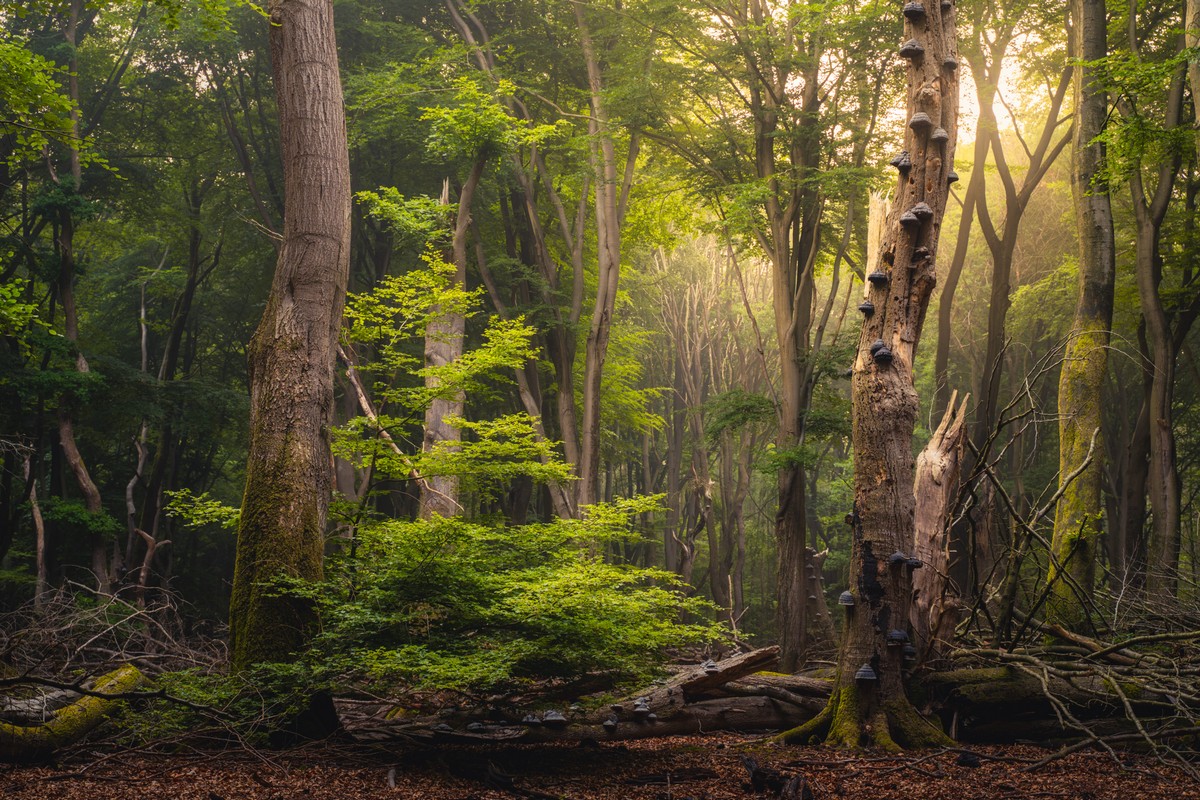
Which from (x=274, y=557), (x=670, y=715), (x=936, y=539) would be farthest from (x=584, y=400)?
(x=274, y=557)

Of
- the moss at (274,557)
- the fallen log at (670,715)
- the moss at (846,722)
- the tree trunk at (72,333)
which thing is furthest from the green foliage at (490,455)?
the tree trunk at (72,333)

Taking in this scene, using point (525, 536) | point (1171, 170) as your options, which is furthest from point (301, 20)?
point (1171, 170)

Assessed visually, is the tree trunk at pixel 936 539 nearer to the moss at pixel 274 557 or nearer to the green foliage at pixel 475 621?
the green foliage at pixel 475 621

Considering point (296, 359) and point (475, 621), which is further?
point (296, 359)

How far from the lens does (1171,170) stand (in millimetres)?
12570

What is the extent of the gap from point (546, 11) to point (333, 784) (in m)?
16.6

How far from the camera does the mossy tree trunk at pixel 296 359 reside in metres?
6.69

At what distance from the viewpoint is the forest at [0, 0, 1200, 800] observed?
5883 millimetres

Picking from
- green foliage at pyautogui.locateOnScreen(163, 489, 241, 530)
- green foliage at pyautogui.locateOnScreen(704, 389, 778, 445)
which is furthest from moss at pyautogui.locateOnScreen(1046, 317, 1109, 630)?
green foliage at pyautogui.locateOnScreen(163, 489, 241, 530)

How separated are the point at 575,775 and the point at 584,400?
34.4ft

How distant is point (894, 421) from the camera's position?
6.99 metres

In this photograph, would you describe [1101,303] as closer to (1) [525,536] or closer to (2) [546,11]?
(1) [525,536]

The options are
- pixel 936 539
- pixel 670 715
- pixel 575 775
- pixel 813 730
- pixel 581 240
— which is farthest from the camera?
pixel 581 240

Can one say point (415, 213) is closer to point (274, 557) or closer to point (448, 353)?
point (448, 353)
